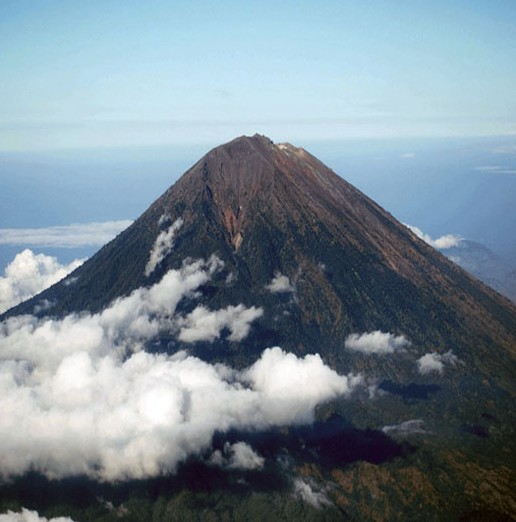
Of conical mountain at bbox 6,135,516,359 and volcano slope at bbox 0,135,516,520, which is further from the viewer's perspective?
conical mountain at bbox 6,135,516,359

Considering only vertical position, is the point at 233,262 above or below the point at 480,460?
above

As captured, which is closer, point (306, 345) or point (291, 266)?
point (306, 345)

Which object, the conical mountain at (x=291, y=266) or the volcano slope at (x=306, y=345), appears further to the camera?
the conical mountain at (x=291, y=266)

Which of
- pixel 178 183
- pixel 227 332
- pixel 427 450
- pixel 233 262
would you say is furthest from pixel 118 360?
pixel 427 450

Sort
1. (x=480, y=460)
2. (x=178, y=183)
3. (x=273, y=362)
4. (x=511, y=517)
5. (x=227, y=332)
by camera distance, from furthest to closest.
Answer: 1. (x=178, y=183)
2. (x=227, y=332)
3. (x=273, y=362)
4. (x=480, y=460)
5. (x=511, y=517)

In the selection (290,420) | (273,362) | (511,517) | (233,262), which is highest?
(233,262)

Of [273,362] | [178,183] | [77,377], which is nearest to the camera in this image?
[77,377]

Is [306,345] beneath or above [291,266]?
beneath

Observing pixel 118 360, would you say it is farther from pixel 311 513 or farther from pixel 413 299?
pixel 413 299
